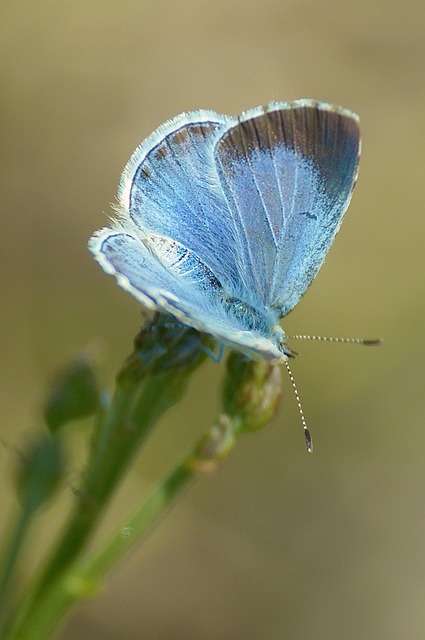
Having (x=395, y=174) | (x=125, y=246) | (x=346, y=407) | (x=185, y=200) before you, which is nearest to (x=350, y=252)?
(x=395, y=174)

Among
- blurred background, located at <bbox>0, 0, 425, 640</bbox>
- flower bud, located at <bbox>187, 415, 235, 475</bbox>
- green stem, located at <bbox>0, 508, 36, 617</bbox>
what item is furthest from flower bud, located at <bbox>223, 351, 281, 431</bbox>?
blurred background, located at <bbox>0, 0, 425, 640</bbox>

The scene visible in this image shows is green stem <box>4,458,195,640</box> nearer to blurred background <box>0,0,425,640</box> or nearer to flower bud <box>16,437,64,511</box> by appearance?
flower bud <box>16,437,64,511</box>

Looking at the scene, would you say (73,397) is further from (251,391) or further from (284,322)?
(284,322)

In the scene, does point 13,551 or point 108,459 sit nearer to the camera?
point 108,459

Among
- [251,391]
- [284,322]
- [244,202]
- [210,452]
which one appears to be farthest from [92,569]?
[284,322]

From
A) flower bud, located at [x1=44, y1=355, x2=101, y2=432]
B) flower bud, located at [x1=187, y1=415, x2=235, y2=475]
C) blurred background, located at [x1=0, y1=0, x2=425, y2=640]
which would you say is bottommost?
blurred background, located at [x1=0, y1=0, x2=425, y2=640]

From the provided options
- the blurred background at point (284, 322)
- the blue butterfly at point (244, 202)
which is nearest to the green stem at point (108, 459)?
the blue butterfly at point (244, 202)
